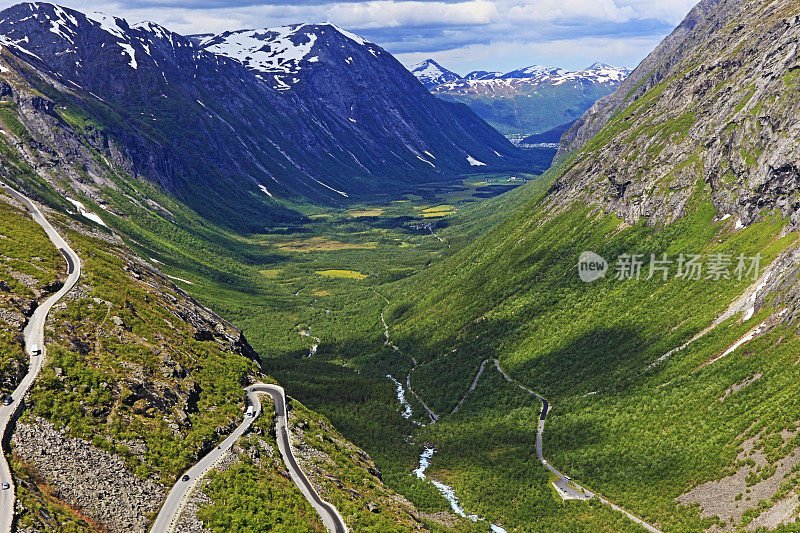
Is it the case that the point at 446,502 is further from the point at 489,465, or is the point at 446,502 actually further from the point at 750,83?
the point at 750,83

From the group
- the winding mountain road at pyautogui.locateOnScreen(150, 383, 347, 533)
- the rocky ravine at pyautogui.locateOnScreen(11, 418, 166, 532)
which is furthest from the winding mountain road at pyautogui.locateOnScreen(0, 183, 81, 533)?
the winding mountain road at pyautogui.locateOnScreen(150, 383, 347, 533)

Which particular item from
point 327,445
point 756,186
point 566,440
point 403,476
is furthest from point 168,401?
point 756,186

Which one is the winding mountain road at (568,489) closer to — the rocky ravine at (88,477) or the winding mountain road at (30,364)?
the rocky ravine at (88,477)

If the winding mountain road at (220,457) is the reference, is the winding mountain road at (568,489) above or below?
above

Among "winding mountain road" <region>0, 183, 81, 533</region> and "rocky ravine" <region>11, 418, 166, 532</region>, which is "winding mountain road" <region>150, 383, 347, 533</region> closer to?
"rocky ravine" <region>11, 418, 166, 532</region>

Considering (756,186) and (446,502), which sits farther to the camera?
(756,186)

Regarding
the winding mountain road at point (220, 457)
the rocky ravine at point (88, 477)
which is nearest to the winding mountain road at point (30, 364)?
the rocky ravine at point (88, 477)

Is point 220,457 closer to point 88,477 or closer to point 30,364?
point 88,477

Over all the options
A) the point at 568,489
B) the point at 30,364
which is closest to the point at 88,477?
the point at 30,364
